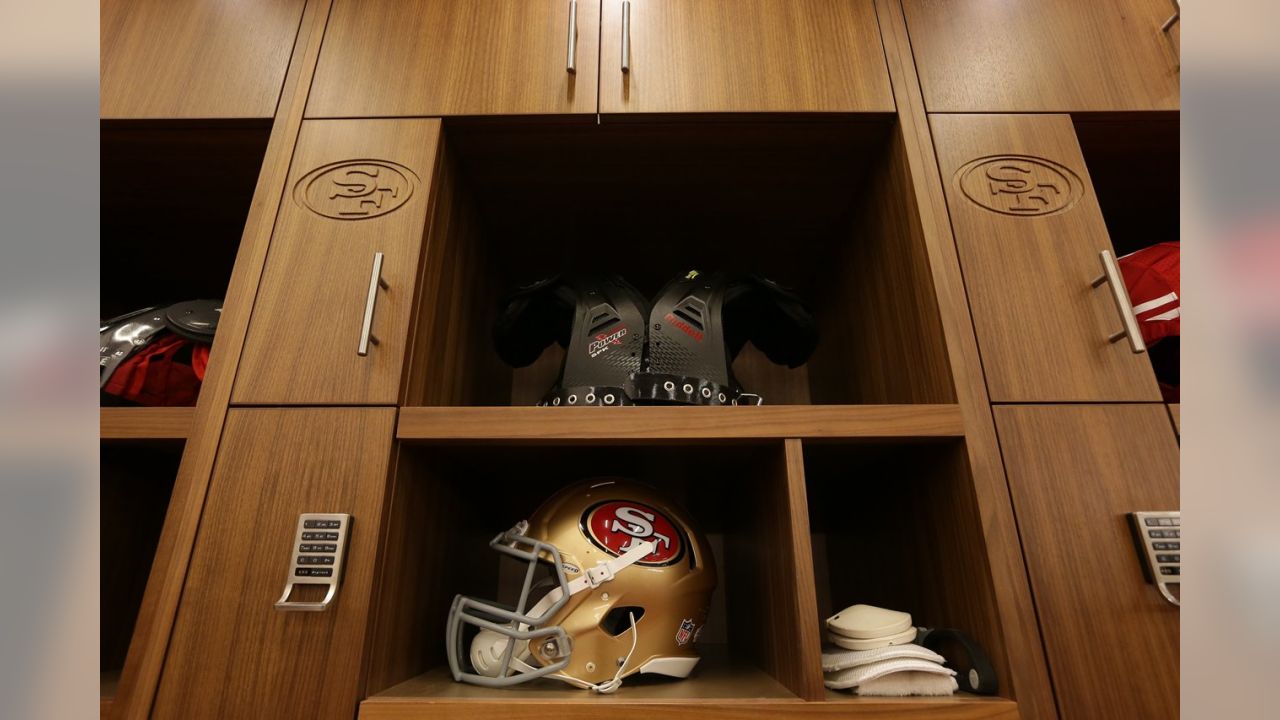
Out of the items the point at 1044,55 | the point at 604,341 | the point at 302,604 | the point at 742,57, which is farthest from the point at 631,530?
the point at 1044,55

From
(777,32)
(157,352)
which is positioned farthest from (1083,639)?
(157,352)

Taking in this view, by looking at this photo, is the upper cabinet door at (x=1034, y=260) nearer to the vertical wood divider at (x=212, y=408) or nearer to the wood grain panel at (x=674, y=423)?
the wood grain panel at (x=674, y=423)

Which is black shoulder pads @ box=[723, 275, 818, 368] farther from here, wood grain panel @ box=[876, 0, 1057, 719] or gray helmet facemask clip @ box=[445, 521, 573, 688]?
gray helmet facemask clip @ box=[445, 521, 573, 688]

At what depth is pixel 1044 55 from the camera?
136 centimetres

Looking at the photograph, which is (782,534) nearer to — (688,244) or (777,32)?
(688,244)

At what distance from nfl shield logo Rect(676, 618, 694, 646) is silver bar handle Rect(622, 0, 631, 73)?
985 mm

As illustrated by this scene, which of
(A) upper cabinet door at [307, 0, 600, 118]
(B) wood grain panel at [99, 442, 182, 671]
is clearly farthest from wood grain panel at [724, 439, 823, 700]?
(B) wood grain panel at [99, 442, 182, 671]

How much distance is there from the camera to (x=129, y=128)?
1331 millimetres

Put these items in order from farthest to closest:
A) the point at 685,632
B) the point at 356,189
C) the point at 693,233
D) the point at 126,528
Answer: the point at 693,233 → the point at 126,528 → the point at 356,189 → the point at 685,632

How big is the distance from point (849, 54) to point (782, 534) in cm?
90

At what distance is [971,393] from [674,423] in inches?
18.2

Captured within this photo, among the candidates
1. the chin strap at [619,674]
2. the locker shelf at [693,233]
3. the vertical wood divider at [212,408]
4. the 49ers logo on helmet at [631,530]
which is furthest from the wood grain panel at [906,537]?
the vertical wood divider at [212,408]

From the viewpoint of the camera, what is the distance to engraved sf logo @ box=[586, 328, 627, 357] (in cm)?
135

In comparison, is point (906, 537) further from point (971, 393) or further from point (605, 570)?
point (605, 570)
